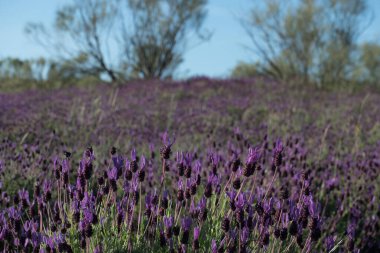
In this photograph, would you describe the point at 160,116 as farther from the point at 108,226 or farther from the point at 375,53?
the point at 375,53

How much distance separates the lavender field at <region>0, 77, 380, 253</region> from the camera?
220cm

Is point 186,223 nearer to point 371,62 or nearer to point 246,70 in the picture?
point 246,70

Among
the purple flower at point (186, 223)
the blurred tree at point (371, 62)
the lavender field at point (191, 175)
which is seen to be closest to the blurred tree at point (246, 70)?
the blurred tree at point (371, 62)

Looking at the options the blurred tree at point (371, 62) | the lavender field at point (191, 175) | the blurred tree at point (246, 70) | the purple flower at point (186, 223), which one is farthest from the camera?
the blurred tree at point (371, 62)

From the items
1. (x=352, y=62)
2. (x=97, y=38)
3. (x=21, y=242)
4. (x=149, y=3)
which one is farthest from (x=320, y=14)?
(x=21, y=242)

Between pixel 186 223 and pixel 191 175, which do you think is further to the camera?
pixel 191 175

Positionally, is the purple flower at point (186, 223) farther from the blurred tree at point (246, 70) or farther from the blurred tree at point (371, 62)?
the blurred tree at point (371, 62)

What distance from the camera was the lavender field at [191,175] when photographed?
220cm

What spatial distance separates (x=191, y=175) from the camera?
3600mm

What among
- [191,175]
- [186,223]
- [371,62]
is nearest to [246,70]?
[371,62]

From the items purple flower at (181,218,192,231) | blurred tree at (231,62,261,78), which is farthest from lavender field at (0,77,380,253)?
blurred tree at (231,62,261,78)

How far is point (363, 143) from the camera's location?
673cm

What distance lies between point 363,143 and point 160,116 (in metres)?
3.55

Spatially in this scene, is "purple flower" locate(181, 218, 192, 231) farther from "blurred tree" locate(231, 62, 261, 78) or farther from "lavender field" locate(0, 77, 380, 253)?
"blurred tree" locate(231, 62, 261, 78)
